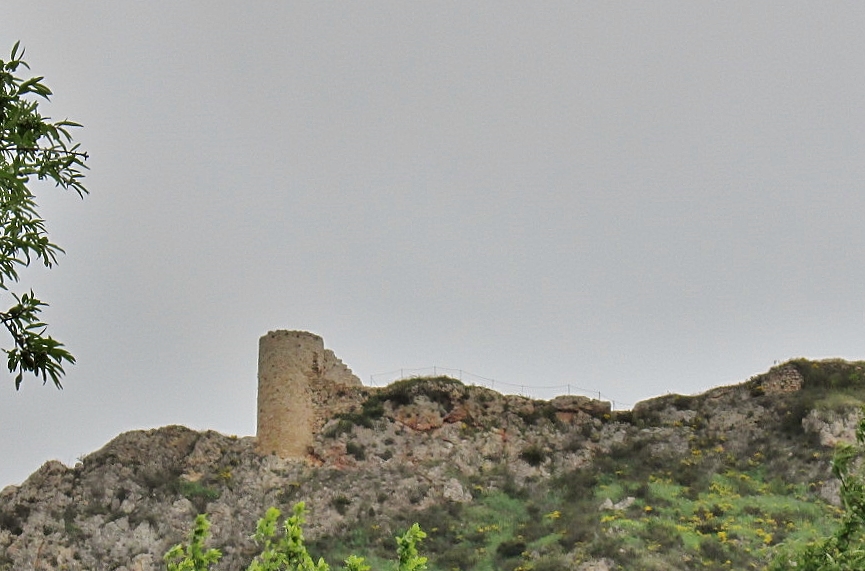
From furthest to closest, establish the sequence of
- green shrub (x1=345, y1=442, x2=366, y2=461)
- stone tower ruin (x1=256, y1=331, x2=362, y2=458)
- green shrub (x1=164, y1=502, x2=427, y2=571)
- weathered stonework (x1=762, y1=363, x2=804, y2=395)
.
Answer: weathered stonework (x1=762, y1=363, x2=804, y2=395)
green shrub (x1=345, y1=442, x2=366, y2=461)
stone tower ruin (x1=256, y1=331, x2=362, y2=458)
green shrub (x1=164, y1=502, x2=427, y2=571)

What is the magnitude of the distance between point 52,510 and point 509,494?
56.5ft

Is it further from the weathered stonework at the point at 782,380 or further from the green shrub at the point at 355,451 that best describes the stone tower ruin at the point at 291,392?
the weathered stonework at the point at 782,380

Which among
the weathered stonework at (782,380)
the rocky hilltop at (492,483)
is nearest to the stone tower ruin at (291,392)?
the rocky hilltop at (492,483)

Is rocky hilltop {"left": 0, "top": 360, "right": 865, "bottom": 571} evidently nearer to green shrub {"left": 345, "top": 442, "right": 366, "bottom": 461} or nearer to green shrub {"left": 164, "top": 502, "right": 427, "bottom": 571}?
green shrub {"left": 345, "top": 442, "right": 366, "bottom": 461}

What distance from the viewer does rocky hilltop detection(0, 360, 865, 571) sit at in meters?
35.4

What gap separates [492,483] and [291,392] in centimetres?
894

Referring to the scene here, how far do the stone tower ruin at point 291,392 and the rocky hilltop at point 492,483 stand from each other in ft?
2.02

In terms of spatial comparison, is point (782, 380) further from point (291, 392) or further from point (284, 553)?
point (284, 553)

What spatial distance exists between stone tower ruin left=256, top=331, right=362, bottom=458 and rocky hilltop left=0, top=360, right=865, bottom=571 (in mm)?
615

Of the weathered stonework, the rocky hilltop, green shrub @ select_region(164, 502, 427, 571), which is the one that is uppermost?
the weathered stonework

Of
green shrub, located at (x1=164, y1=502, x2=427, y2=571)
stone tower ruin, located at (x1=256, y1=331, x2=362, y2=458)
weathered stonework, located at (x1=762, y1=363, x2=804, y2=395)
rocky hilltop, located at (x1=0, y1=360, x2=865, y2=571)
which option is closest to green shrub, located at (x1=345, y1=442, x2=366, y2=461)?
rocky hilltop, located at (x1=0, y1=360, x2=865, y2=571)

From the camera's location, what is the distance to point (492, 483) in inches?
1651

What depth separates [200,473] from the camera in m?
40.8

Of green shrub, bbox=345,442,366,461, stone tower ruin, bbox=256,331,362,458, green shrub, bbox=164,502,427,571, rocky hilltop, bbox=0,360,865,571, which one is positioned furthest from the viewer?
green shrub, bbox=345,442,366,461
